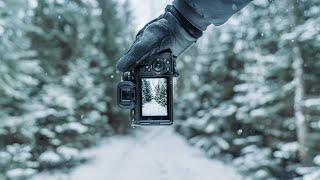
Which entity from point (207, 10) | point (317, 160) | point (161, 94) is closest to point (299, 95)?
point (317, 160)

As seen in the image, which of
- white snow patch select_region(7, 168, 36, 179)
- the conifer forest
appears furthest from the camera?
white snow patch select_region(7, 168, 36, 179)

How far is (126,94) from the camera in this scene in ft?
8.08

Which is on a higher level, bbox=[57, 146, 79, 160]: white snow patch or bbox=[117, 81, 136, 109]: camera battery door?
bbox=[117, 81, 136, 109]: camera battery door

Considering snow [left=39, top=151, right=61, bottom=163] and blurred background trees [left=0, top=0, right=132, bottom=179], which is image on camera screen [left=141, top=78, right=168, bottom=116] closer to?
blurred background trees [left=0, top=0, right=132, bottom=179]

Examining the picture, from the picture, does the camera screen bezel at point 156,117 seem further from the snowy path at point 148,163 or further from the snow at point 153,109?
the snowy path at point 148,163

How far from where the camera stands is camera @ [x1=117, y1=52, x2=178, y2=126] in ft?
8.07

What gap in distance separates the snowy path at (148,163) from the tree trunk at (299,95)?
11.6 feet

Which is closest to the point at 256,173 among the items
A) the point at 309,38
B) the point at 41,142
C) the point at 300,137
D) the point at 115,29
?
the point at 300,137

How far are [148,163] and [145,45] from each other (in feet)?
51.7

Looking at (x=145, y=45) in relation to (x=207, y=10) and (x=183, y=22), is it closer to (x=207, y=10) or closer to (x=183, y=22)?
(x=183, y=22)

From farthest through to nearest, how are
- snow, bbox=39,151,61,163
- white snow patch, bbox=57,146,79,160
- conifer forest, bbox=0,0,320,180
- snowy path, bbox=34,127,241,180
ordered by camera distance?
snowy path, bbox=34,127,241,180, white snow patch, bbox=57,146,79,160, snow, bbox=39,151,61,163, conifer forest, bbox=0,0,320,180

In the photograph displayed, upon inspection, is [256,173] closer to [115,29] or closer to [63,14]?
[63,14]

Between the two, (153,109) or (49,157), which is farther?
(49,157)

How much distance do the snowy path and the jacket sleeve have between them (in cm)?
1065
